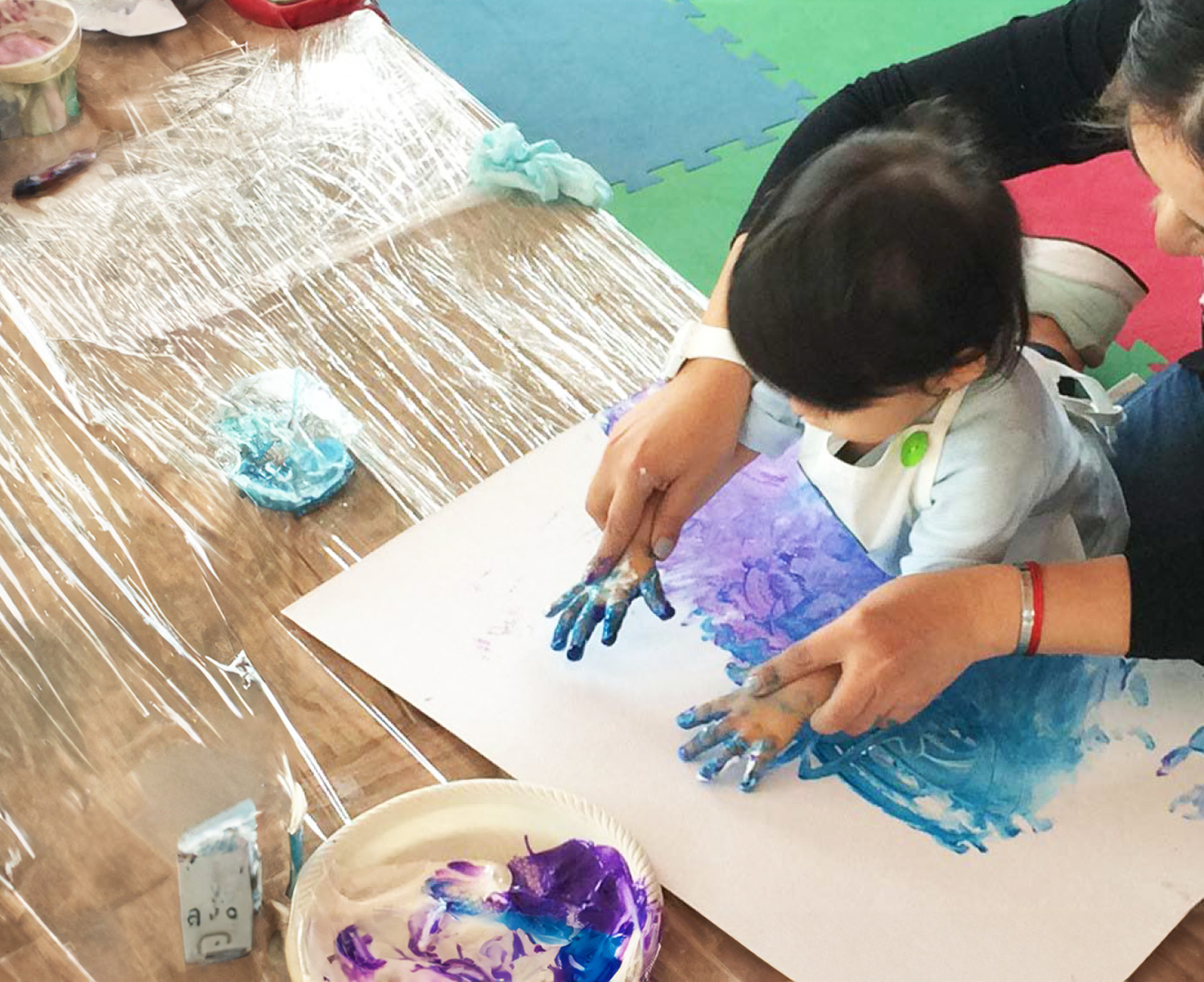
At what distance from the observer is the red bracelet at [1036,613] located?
2.93 feet

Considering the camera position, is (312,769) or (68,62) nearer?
(312,769)

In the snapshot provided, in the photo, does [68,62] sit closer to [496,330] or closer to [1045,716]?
[496,330]

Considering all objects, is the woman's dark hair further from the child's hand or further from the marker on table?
the marker on table

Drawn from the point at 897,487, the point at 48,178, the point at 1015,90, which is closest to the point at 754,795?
the point at 897,487

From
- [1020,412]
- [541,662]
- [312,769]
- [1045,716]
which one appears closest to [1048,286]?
[1020,412]

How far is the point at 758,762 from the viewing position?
872 mm

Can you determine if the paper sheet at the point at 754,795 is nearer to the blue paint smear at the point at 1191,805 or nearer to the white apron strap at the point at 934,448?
the blue paint smear at the point at 1191,805

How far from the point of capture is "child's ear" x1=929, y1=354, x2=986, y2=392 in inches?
34.1

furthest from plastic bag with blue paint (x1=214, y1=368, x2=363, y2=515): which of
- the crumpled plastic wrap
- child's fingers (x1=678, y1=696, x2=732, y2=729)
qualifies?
child's fingers (x1=678, y1=696, x2=732, y2=729)

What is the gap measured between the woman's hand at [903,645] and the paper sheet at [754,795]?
0.05 metres

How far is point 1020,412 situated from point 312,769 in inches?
19.3

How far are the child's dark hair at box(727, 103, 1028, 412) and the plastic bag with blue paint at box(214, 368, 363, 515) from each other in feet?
1.10

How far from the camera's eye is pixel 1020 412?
3.05ft

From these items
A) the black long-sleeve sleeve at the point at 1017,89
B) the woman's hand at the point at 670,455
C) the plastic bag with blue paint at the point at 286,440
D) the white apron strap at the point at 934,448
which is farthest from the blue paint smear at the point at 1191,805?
the plastic bag with blue paint at the point at 286,440
